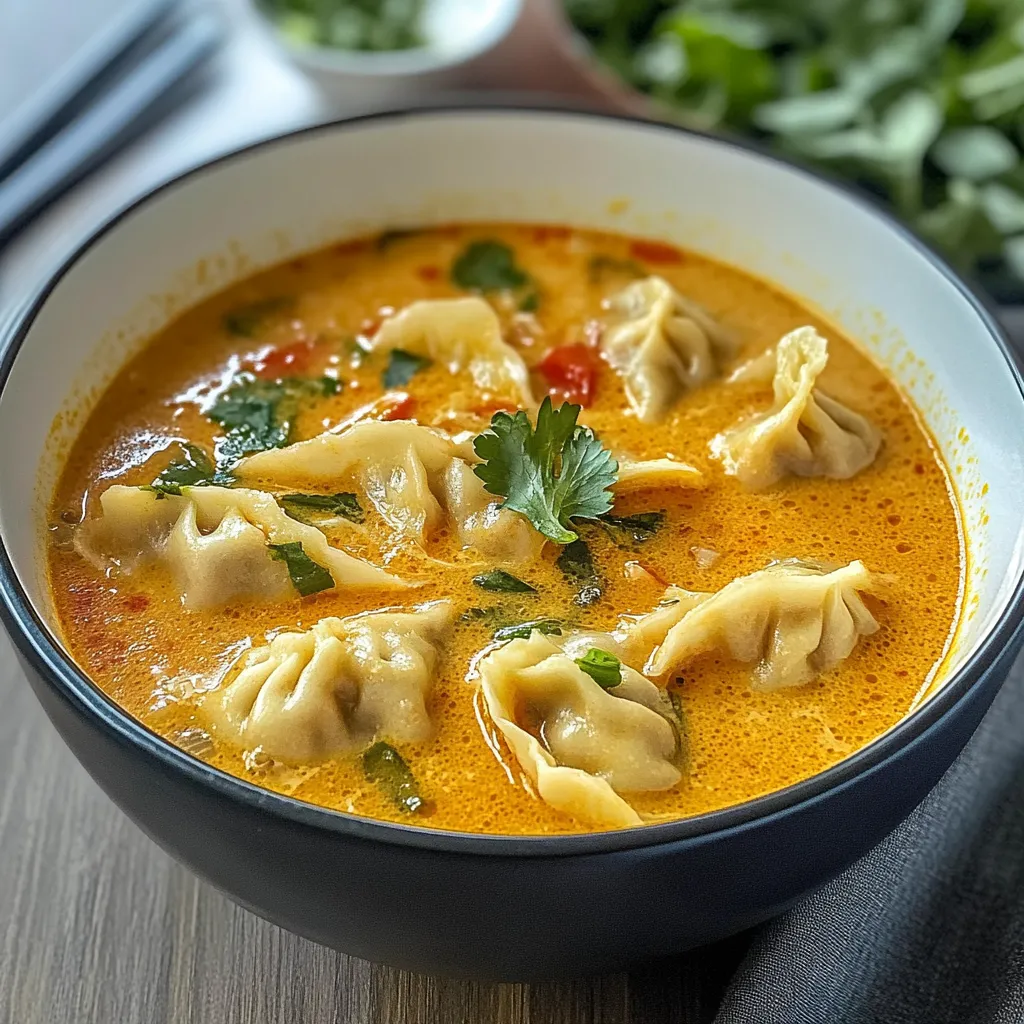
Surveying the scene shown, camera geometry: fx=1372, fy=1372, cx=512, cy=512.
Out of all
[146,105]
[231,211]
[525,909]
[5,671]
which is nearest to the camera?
[525,909]

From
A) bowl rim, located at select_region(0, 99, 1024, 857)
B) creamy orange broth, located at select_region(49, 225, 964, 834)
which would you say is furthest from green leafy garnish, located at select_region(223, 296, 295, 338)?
bowl rim, located at select_region(0, 99, 1024, 857)

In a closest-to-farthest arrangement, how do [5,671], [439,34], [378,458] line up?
[378,458] → [5,671] → [439,34]

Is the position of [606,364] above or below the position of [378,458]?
below

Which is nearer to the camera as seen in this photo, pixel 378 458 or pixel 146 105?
pixel 378 458

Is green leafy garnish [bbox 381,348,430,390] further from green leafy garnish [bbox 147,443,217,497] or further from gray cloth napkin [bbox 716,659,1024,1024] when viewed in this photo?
gray cloth napkin [bbox 716,659,1024,1024]

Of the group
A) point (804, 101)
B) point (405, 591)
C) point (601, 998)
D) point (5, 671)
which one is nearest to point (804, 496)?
point (405, 591)

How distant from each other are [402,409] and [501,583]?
64cm

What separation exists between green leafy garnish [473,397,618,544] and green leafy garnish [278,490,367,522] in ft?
0.93

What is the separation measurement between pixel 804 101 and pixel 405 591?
2838mm

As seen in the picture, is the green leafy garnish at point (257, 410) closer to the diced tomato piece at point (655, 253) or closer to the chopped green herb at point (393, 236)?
the chopped green herb at point (393, 236)

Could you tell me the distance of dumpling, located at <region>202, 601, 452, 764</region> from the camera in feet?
7.91

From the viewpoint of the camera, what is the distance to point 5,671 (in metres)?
3.19

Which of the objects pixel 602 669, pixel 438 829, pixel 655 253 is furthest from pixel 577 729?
pixel 655 253

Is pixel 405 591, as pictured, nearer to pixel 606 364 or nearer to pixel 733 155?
pixel 606 364
